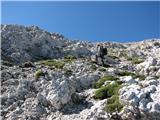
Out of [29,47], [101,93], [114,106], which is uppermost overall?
[29,47]

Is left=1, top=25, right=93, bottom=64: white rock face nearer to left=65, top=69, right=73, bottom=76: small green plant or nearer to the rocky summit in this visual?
the rocky summit

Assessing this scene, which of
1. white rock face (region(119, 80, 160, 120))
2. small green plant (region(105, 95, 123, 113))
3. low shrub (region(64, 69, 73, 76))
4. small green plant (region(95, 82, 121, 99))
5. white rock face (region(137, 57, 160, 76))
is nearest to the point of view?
white rock face (region(119, 80, 160, 120))

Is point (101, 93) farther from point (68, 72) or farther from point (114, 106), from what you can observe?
point (68, 72)

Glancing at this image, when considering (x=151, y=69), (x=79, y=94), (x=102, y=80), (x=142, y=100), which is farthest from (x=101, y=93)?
(x=151, y=69)

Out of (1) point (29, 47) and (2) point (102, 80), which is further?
(1) point (29, 47)

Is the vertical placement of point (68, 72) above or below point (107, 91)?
above

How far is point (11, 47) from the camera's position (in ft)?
176

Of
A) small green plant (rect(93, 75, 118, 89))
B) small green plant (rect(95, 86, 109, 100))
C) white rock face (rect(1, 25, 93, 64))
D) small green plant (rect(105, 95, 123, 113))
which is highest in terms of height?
white rock face (rect(1, 25, 93, 64))

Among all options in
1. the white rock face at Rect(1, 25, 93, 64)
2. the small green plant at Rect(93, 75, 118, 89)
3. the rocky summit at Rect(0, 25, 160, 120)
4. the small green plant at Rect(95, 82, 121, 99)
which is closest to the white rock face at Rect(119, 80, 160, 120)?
the rocky summit at Rect(0, 25, 160, 120)

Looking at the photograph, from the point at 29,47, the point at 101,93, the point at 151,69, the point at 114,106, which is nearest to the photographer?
the point at 114,106

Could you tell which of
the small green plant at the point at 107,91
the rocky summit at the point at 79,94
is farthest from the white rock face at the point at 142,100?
the small green plant at the point at 107,91

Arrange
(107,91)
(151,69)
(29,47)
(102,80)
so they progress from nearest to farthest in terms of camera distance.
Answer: (107,91)
(102,80)
(151,69)
(29,47)

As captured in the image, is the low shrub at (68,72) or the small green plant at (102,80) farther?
the low shrub at (68,72)

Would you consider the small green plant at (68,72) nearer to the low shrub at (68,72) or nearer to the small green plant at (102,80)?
the low shrub at (68,72)
